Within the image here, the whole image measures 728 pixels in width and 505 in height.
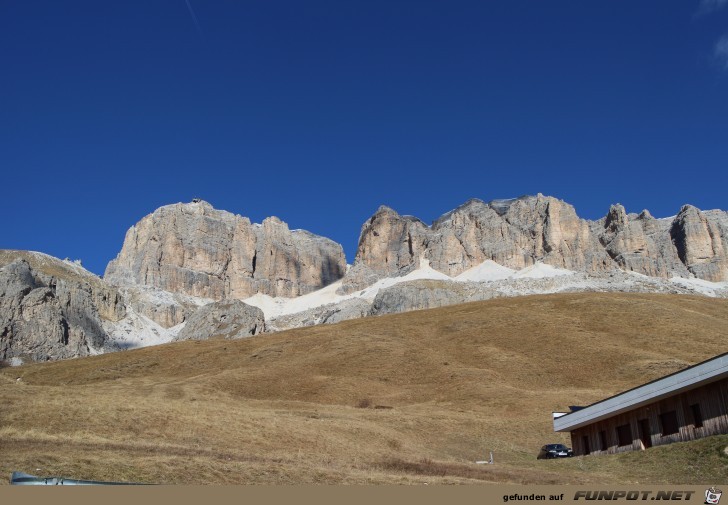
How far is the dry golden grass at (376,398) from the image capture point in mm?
27812

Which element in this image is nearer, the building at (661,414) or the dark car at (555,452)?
the building at (661,414)

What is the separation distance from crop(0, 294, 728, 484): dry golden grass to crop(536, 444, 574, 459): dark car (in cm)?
105

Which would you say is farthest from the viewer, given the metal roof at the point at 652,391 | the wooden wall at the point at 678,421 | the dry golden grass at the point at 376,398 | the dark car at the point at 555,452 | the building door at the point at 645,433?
the dark car at the point at 555,452

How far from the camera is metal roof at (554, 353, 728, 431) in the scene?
28.4 meters

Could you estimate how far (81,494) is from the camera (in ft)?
51.5

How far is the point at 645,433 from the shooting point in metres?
34.7

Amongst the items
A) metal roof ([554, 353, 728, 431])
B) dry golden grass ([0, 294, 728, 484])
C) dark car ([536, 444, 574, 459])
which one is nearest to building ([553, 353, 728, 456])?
metal roof ([554, 353, 728, 431])

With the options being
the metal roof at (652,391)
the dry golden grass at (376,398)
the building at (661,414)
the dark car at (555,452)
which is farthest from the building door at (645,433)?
the dark car at (555,452)

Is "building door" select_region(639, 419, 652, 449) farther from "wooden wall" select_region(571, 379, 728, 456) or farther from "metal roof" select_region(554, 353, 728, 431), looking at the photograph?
"metal roof" select_region(554, 353, 728, 431)

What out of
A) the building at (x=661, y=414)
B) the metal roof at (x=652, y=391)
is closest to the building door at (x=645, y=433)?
the building at (x=661, y=414)

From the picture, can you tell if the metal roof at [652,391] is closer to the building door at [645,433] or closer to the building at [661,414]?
the building at [661,414]

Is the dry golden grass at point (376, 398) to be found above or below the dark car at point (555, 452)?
above

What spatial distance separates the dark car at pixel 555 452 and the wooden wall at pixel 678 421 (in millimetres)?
1327

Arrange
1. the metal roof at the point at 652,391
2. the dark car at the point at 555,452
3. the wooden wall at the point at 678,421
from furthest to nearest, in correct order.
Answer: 1. the dark car at the point at 555,452
2. the wooden wall at the point at 678,421
3. the metal roof at the point at 652,391
